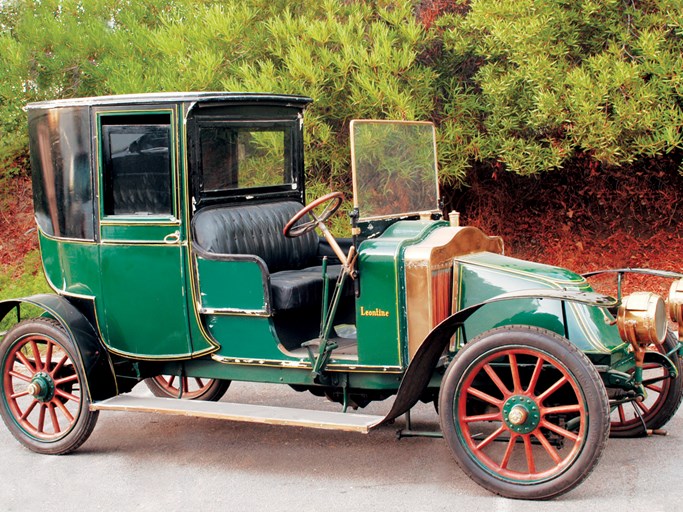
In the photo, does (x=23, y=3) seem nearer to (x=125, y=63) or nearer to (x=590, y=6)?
(x=125, y=63)

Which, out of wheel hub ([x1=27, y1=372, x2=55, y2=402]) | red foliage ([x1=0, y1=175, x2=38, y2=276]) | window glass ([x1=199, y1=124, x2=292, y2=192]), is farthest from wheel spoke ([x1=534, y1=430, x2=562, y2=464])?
red foliage ([x1=0, y1=175, x2=38, y2=276])

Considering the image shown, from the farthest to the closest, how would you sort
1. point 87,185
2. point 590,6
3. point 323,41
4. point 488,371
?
1. point 323,41
2. point 590,6
3. point 87,185
4. point 488,371

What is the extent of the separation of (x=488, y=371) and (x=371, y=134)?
1485mm

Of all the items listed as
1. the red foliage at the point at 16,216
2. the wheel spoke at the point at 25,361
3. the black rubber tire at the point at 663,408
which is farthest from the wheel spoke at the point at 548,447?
the red foliage at the point at 16,216

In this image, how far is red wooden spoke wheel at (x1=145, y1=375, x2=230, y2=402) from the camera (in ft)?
20.1

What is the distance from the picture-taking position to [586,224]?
382 inches

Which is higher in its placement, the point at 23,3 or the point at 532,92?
the point at 23,3

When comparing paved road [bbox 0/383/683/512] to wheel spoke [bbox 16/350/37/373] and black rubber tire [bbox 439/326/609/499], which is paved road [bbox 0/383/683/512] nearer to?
black rubber tire [bbox 439/326/609/499]

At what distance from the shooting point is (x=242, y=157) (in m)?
5.52

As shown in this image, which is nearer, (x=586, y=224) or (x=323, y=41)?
(x=323, y=41)

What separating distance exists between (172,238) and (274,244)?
0.72m

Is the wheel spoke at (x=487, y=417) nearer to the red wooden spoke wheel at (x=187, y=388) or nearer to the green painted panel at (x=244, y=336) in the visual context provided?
the green painted panel at (x=244, y=336)

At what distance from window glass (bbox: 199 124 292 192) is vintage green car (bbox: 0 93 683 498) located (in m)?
0.01

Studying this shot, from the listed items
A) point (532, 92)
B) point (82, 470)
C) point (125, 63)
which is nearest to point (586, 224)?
point (532, 92)
